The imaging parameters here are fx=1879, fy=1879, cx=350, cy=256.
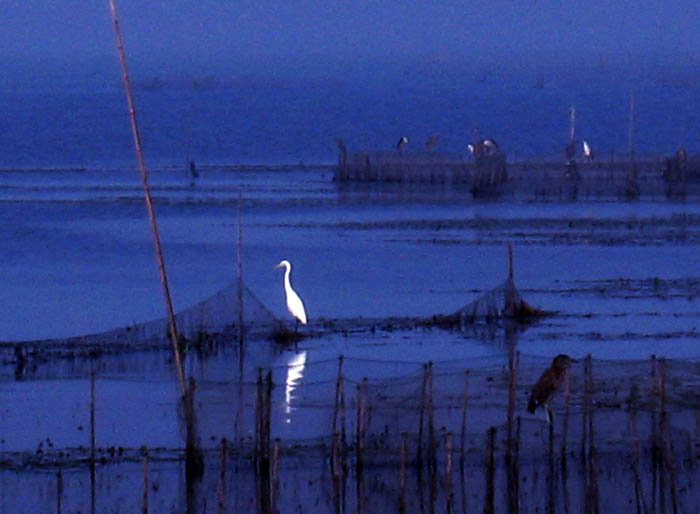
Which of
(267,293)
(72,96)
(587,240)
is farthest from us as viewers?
(72,96)

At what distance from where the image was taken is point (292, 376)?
16.9 m

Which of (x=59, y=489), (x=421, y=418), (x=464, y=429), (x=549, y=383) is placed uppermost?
(x=549, y=383)

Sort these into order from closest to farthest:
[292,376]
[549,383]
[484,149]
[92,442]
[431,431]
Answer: [549,383], [431,431], [92,442], [292,376], [484,149]

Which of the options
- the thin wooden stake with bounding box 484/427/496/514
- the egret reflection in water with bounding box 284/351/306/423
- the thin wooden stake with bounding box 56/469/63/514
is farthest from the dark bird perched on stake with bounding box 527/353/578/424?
the thin wooden stake with bounding box 56/469/63/514

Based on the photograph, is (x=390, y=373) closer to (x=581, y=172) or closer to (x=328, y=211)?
(x=328, y=211)

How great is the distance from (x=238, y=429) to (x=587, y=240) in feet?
54.9

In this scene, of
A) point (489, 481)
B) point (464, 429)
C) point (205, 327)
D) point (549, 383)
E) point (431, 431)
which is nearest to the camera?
point (489, 481)

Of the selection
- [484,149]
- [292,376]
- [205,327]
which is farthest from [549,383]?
[484,149]

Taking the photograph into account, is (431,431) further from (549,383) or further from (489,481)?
(489,481)

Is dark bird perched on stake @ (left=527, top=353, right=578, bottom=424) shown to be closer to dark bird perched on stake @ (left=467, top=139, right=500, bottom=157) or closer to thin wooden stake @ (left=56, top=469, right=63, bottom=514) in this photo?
thin wooden stake @ (left=56, top=469, right=63, bottom=514)

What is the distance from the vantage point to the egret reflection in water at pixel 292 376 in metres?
14.8

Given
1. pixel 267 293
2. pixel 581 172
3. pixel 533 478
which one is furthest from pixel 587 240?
pixel 533 478

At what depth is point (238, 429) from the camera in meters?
13.0

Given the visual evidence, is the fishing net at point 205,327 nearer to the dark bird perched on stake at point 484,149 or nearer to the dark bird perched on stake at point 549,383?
the dark bird perched on stake at point 549,383
